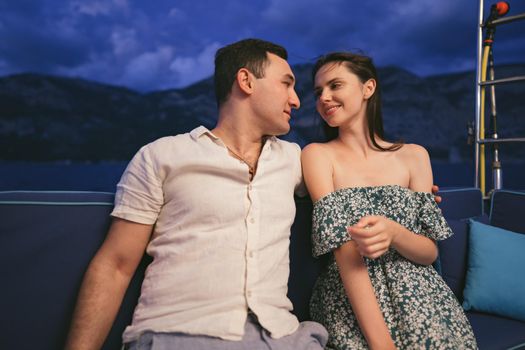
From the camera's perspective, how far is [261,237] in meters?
1.14

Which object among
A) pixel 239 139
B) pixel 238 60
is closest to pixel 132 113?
pixel 238 60

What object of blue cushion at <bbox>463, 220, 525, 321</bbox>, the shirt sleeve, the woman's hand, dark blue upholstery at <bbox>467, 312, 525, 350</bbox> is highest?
the shirt sleeve

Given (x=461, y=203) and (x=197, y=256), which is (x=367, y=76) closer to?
(x=197, y=256)

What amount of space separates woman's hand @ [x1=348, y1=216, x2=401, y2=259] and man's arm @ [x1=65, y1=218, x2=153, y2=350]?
61 cm

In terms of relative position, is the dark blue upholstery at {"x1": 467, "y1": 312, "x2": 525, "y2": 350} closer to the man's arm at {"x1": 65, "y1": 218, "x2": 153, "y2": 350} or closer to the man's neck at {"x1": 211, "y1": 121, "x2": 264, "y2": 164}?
the man's neck at {"x1": 211, "y1": 121, "x2": 264, "y2": 164}

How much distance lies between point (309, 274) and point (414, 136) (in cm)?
7134

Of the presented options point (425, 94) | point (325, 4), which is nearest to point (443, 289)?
point (325, 4)

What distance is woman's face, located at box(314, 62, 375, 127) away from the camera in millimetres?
1425

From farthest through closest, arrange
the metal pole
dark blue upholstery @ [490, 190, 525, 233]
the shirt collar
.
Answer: the metal pole
dark blue upholstery @ [490, 190, 525, 233]
the shirt collar

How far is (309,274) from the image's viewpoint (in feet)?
4.87

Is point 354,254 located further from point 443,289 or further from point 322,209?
point 443,289

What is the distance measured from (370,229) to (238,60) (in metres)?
0.80

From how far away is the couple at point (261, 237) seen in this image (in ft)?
3.45

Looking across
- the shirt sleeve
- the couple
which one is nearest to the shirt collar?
the couple
